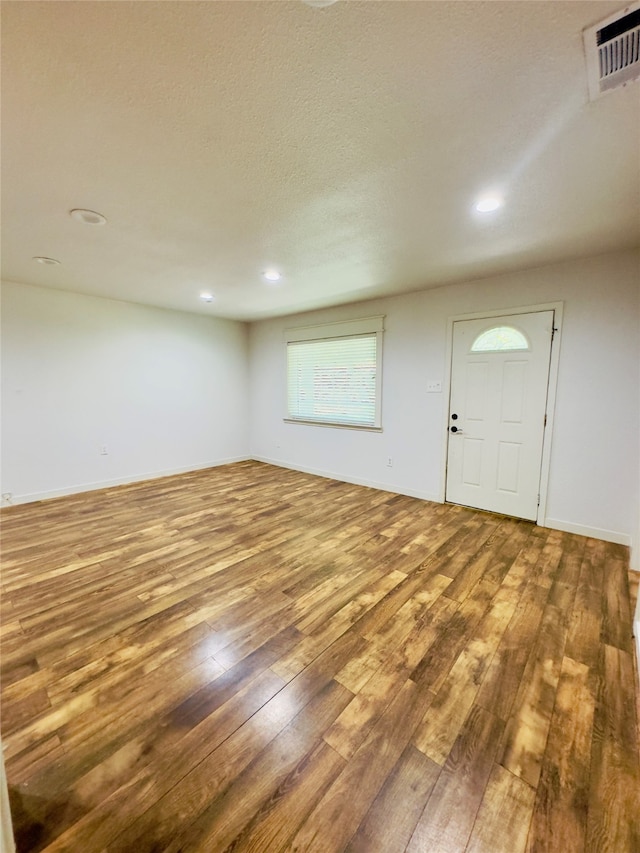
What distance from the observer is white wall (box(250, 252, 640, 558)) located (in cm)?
288

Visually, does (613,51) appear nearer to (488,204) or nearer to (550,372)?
(488,204)

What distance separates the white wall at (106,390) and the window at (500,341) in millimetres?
3939

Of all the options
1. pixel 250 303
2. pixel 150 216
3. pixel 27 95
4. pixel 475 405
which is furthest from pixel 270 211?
pixel 475 405

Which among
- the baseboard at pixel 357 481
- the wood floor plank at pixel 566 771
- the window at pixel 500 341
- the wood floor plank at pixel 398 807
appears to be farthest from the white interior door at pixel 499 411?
the wood floor plank at pixel 398 807

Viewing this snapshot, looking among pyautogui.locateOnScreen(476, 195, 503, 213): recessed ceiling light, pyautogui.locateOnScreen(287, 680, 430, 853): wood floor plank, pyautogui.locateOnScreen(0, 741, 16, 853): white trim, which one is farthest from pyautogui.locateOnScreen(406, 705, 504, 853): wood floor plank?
pyautogui.locateOnScreen(476, 195, 503, 213): recessed ceiling light

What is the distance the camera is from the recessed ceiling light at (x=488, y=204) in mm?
2006

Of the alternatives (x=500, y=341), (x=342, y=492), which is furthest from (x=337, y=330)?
(x=342, y=492)

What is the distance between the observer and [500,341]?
3.50 m

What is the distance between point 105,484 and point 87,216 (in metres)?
3.43

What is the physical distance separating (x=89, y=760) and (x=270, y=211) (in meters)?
2.79

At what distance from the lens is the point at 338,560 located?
2666mm

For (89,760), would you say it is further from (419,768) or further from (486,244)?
(486,244)

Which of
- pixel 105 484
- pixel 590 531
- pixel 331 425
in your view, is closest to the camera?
pixel 590 531

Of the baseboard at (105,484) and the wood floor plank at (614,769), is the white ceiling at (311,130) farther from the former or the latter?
the baseboard at (105,484)
